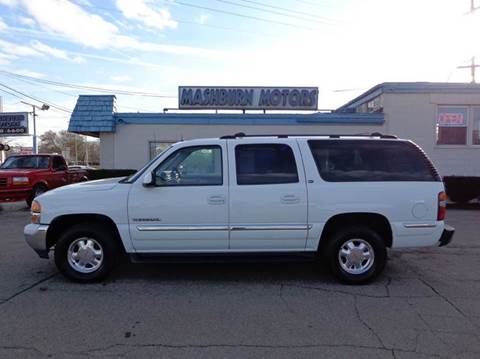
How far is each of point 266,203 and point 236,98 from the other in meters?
12.4

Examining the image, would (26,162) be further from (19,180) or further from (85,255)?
(85,255)

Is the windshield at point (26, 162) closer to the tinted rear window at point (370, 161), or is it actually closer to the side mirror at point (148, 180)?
the side mirror at point (148, 180)

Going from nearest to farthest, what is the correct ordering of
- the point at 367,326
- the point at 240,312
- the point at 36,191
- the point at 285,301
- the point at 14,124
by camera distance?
1. the point at 367,326
2. the point at 240,312
3. the point at 285,301
4. the point at 36,191
5. the point at 14,124

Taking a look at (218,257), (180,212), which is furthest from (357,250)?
(180,212)

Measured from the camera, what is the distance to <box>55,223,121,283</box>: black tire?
5.25 metres

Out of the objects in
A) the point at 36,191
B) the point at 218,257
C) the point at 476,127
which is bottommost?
the point at 218,257

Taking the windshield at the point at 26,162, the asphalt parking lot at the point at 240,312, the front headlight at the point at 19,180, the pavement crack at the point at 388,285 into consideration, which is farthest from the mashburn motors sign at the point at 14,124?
the pavement crack at the point at 388,285

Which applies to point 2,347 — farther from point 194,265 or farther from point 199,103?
point 199,103

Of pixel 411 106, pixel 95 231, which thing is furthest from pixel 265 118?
pixel 95 231

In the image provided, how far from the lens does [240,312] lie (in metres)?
4.38

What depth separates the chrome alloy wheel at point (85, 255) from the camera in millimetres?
5301

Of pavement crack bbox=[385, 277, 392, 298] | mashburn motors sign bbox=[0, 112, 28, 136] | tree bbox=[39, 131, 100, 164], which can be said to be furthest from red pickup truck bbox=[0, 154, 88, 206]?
tree bbox=[39, 131, 100, 164]

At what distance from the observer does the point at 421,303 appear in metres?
4.66

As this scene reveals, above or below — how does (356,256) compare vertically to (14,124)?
below
